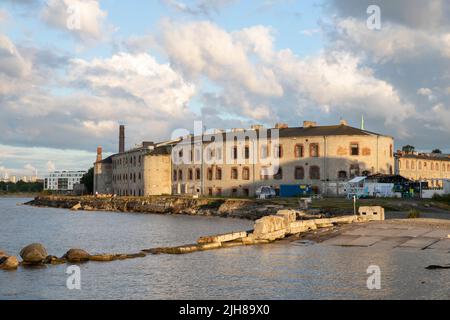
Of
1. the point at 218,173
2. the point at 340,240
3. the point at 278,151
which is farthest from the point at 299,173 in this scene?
the point at 340,240

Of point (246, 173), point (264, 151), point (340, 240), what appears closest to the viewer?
point (340, 240)

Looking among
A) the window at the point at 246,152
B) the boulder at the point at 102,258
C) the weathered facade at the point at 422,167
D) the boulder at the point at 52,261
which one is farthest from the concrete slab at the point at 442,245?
the weathered facade at the point at 422,167

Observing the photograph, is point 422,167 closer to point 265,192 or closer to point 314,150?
point 314,150

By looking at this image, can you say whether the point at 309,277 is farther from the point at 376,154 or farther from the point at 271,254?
the point at 376,154

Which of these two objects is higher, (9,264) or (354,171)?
(354,171)

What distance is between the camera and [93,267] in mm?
24516

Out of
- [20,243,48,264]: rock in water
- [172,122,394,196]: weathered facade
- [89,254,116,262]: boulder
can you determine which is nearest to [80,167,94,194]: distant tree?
[172,122,394,196]: weathered facade

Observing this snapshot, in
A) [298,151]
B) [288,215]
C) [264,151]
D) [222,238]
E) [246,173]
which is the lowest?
[222,238]

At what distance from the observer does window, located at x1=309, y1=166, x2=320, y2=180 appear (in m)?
74.1

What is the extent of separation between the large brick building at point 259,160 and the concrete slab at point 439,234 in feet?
127

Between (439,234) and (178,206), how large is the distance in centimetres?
4974

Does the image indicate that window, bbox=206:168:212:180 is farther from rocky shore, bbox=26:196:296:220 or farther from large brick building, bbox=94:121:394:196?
rocky shore, bbox=26:196:296:220

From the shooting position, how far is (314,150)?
74.7 metres
